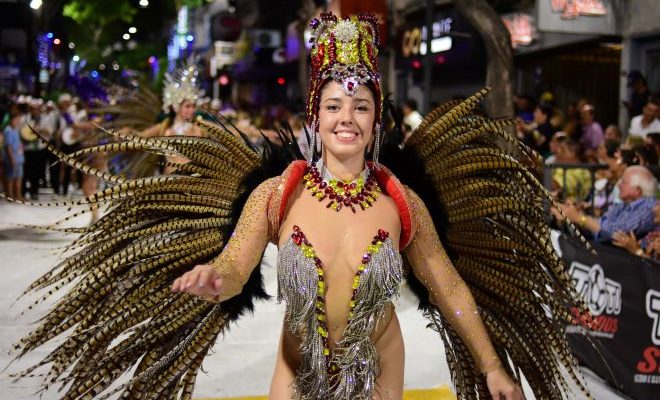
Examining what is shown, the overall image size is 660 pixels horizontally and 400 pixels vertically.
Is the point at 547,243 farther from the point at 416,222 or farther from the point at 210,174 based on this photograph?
the point at 210,174

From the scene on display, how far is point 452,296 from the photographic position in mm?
2629

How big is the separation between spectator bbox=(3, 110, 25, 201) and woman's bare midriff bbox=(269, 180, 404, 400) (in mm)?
10515

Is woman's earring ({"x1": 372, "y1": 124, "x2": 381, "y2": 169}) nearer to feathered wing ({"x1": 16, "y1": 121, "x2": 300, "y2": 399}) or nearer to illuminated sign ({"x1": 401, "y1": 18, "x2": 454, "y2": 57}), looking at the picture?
feathered wing ({"x1": 16, "y1": 121, "x2": 300, "y2": 399})

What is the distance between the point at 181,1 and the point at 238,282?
31046mm

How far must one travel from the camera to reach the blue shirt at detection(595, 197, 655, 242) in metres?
5.39

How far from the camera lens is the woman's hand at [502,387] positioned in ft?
8.29

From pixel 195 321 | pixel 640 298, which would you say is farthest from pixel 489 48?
pixel 195 321

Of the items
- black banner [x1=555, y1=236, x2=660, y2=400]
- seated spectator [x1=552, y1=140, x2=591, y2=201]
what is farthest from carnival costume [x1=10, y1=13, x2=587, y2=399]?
seated spectator [x1=552, y1=140, x2=591, y2=201]

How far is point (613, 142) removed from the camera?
6.82 meters

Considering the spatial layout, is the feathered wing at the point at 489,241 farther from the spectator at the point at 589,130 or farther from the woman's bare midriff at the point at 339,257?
the spectator at the point at 589,130

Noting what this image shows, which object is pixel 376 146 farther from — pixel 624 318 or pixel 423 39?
pixel 423 39

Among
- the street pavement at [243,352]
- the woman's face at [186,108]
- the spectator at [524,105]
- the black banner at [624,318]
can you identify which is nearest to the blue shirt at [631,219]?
the black banner at [624,318]

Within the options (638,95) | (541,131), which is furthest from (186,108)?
(638,95)

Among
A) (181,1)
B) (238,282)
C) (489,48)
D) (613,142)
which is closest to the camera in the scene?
(238,282)
